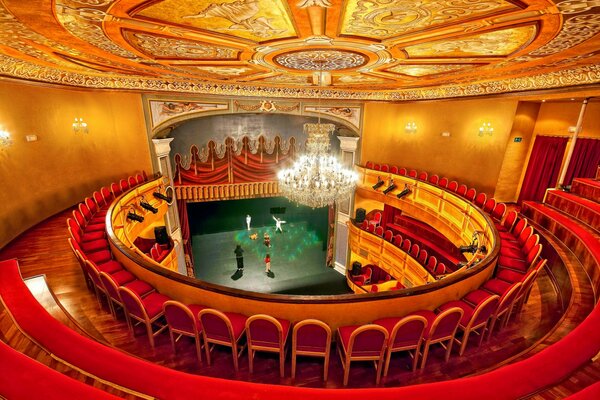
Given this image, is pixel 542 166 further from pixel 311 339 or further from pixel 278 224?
pixel 278 224

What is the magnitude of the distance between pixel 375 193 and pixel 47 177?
9.23 metres

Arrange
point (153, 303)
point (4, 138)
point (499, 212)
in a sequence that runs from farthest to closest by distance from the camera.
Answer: point (499, 212), point (4, 138), point (153, 303)

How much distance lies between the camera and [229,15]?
104 inches

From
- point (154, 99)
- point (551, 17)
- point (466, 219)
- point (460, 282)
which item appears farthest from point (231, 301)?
point (154, 99)

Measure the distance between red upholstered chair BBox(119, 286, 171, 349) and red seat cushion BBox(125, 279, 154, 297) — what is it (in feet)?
0.31

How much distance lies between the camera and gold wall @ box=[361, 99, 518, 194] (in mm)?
7949

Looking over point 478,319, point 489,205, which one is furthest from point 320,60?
point 489,205

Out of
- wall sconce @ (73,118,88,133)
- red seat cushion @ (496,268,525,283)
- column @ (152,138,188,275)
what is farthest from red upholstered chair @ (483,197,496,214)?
→ wall sconce @ (73,118,88,133)

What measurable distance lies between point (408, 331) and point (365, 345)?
0.49m

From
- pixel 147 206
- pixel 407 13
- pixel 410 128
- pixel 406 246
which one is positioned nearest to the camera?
pixel 407 13

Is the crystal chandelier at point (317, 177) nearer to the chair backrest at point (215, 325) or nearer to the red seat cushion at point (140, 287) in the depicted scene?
the red seat cushion at point (140, 287)

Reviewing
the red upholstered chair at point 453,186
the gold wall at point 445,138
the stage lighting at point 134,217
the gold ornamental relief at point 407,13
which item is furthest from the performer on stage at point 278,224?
the gold ornamental relief at point 407,13

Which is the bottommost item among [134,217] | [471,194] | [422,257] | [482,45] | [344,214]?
[422,257]

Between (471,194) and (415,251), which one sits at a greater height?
(471,194)
